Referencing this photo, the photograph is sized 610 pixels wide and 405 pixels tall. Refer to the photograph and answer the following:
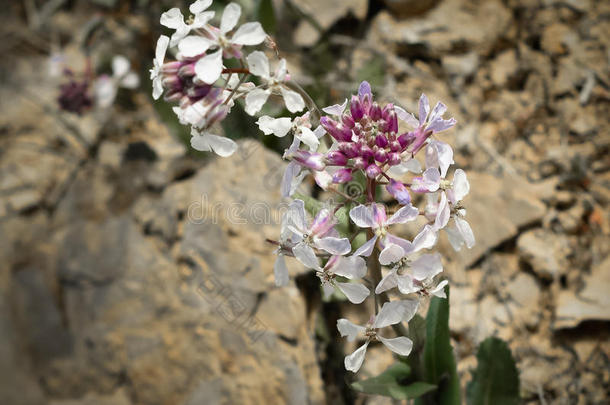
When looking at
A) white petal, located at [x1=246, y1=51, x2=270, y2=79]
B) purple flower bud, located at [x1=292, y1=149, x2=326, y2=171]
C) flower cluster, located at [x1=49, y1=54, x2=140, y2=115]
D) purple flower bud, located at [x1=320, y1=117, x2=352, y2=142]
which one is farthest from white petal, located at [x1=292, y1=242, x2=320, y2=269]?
flower cluster, located at [x1=49, y1=54, x2=140, y2=115]

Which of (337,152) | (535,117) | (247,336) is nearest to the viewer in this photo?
(337,152)

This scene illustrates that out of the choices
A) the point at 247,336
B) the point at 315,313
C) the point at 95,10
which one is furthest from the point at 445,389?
the point at 95,10

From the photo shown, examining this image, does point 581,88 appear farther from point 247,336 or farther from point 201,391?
point 201,391

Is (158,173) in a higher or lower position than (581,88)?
lower

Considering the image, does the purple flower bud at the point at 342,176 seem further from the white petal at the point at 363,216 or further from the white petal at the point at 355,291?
the white petal at the point at 355,291

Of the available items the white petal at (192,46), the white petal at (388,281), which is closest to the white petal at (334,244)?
the white petal at (388,281)

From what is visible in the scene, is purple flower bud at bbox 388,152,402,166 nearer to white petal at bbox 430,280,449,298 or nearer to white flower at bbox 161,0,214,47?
white petal at bbox 430,280,449,298
